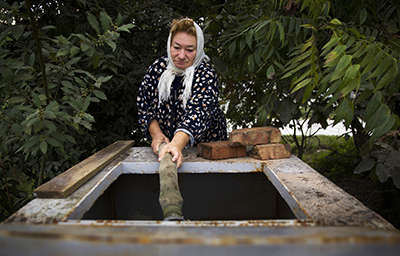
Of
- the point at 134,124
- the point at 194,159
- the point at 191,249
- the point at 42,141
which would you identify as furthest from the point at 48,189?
the point at 134,124

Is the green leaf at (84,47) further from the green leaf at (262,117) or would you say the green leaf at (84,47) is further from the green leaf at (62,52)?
the green leaf at (262,117)

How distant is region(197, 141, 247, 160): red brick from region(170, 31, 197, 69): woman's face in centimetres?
62

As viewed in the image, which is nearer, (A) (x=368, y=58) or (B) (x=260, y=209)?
(A) (x=368, y=58)

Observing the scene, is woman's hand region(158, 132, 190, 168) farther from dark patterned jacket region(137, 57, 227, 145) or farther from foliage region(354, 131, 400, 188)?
foliage region(354, 131, 400, 188)

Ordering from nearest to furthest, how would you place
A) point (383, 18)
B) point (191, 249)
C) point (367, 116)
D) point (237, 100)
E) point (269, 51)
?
1. point (191, 249)
2. point (367, 116)
3. point (269, 51)
4. point (383, 18)
5. point (237, 100)

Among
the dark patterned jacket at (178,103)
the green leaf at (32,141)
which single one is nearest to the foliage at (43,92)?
the green leaf at (32,141)

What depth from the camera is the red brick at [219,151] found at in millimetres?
1644

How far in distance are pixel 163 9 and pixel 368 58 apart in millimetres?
2331

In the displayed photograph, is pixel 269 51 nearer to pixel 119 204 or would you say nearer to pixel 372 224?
pixel 372 224

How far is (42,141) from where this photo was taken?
1.46m

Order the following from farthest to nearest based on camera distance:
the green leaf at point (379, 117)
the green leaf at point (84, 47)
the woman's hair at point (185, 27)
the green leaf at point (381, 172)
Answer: the woman's hair at point (185, 27), the green leaf at point (381, 172), the green leaf at point (84, 47), the green leaf at point (379, 117)

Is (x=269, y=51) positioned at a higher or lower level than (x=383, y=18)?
lower

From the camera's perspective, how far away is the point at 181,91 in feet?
6.54

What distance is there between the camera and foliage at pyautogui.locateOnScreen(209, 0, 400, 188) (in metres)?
1.24
